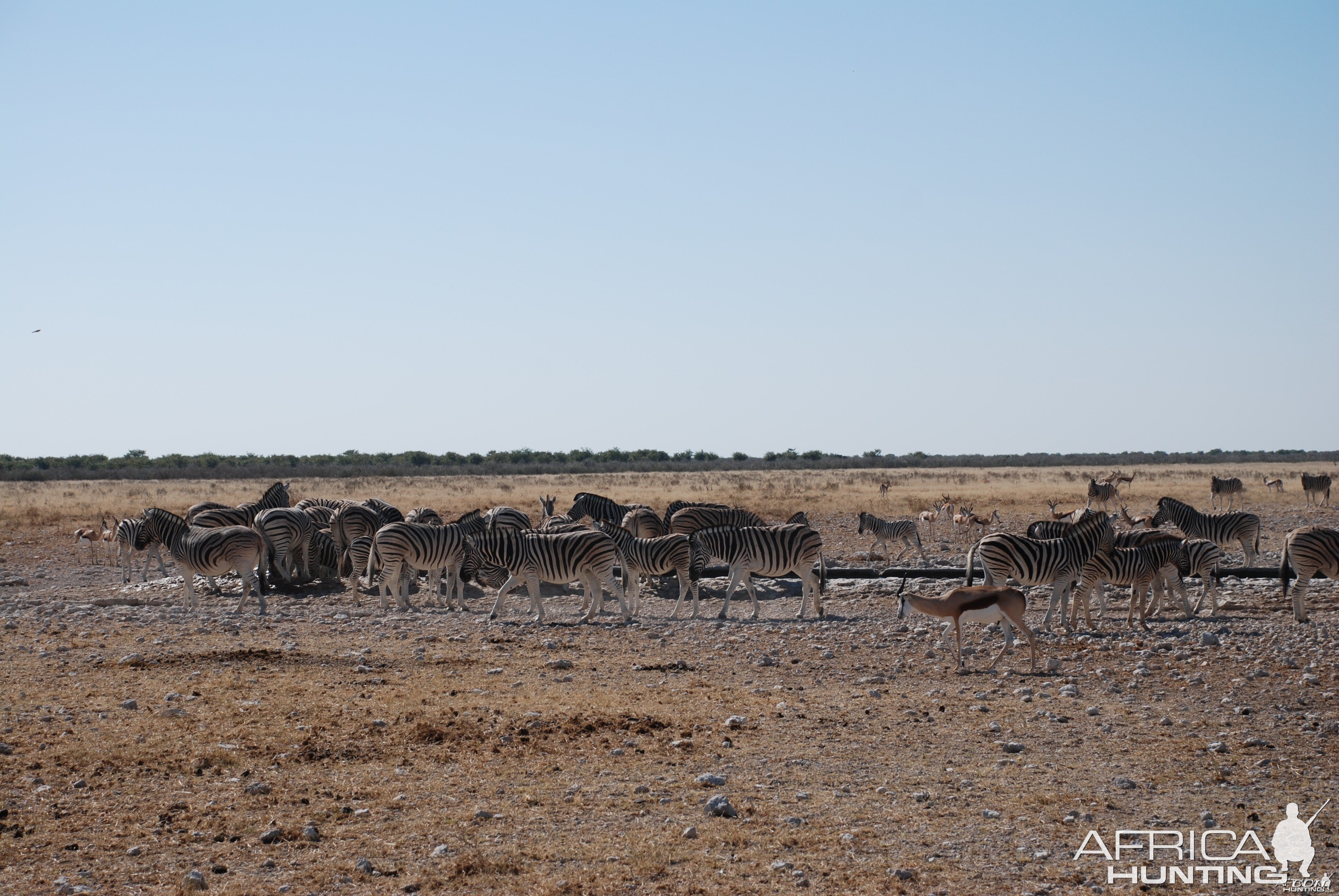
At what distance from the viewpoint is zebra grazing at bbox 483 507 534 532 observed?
2239cm

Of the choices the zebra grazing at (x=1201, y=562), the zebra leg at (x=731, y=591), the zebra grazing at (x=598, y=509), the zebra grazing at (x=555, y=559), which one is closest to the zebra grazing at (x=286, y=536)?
the zebra grazing at (x=555, y=559)

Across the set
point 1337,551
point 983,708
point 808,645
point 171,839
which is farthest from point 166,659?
point 1337,551

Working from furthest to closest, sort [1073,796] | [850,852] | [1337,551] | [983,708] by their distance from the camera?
[1337,551] → [983,708] → [1073,796] → [850,852]

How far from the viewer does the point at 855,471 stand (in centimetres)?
8994

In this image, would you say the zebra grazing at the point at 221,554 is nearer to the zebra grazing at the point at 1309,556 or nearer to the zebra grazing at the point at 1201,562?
the zebra grazing at the point at 1201,562

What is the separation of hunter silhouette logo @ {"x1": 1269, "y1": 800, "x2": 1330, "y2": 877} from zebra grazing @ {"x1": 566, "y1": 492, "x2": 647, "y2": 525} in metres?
20.7

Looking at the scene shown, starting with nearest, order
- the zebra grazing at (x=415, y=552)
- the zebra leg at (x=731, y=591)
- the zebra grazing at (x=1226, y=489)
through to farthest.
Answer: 1. the zebra leg at (x=731, y=591)
2. the zebra grazing at (x=415, y=552)
3. the zebra grazing at (x=1226, y=489)

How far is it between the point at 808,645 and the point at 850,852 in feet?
24.6

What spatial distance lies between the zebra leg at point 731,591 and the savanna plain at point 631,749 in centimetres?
43

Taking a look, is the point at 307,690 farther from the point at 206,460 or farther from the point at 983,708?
the point at 206,460

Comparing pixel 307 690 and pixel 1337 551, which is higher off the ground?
pixel 1337 551

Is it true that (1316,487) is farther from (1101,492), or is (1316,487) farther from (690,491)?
(690,491)

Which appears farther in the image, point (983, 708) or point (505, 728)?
point (983, 708)

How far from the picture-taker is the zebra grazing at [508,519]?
22391mm
